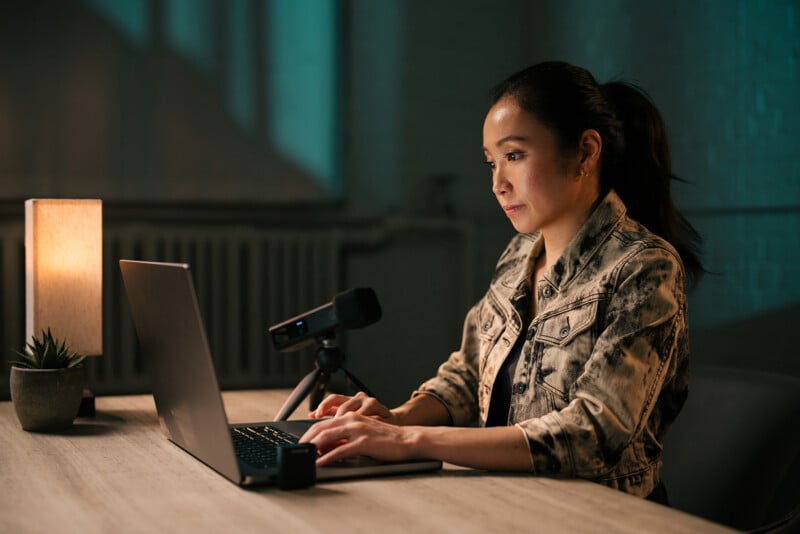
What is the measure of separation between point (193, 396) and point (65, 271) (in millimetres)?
673

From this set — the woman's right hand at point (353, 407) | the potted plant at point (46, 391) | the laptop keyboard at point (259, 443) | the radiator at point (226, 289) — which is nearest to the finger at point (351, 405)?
the woman's right hand at point (353, 407)

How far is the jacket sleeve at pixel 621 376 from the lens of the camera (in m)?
1.29

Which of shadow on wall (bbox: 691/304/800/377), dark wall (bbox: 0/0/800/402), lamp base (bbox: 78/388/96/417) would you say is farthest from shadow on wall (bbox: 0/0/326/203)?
lamp base (bbox: 78/388/96/417)

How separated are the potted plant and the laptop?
0.17m

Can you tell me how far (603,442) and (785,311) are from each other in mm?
1898

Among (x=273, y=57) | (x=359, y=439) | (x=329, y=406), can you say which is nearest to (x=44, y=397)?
(x=329, y=406)

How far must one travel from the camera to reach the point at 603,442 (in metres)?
1.31

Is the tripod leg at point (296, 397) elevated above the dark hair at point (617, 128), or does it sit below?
below

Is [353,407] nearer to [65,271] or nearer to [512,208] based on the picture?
[512,208]

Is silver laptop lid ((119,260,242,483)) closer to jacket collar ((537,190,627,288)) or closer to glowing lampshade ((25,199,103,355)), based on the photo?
glowing lampshade ((25,199,103,355))

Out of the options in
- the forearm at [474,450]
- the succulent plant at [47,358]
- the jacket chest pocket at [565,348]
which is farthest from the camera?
the succulent plant at [47,358]

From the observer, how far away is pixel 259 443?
53.7 inches

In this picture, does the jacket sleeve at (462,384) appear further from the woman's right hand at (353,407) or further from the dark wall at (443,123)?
the dark wall at (443,123)

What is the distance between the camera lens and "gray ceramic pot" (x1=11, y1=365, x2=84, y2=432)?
60.7 inches
